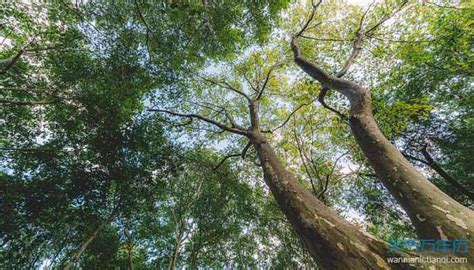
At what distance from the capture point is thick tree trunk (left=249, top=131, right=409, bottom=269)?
54.8 inches

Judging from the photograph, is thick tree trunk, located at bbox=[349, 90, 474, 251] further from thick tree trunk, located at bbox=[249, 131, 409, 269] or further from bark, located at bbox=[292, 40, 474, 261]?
thick tree trunk, located at bbox=[249, 131, 409, 269]

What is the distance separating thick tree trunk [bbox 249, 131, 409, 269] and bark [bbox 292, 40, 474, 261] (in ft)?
1.38

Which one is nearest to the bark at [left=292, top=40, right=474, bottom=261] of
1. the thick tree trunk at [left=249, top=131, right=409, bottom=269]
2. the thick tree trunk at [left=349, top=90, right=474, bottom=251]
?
the thick tree trunk at [left=349, top=90, right=474, bottom=251]

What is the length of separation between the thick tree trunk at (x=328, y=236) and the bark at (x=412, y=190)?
420mm

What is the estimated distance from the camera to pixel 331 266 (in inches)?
56.4

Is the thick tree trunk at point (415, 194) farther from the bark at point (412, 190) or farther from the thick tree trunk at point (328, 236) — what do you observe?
the thick tree trunk at point (328, 236)

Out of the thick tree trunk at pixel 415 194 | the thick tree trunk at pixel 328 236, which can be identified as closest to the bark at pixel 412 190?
the thick tree trunk at pixel 415 194

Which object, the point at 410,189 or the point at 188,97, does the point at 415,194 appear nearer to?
the point at 410,189

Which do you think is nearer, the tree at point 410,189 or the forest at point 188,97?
the tree at point 410,189

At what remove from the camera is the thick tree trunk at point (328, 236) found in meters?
1.39

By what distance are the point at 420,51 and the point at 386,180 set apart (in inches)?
273

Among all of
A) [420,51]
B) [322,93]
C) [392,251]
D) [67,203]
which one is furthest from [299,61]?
[67,203]

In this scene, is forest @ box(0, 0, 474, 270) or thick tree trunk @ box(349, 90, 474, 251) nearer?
thick tree trunk @ box(349, 90, 474, 251)

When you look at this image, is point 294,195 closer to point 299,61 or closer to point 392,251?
point 392,251
